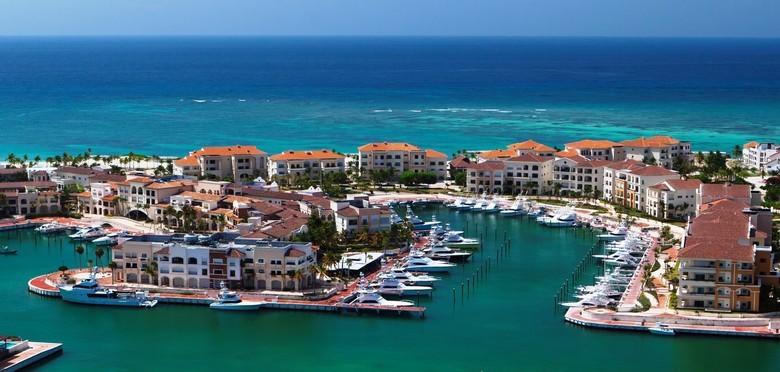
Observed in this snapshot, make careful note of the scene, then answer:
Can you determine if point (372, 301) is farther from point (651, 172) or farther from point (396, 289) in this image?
point (651, 172)

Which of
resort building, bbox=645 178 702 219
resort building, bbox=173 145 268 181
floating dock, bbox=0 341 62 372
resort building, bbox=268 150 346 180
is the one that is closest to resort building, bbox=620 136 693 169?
resort building, bbox=645 178 702 219

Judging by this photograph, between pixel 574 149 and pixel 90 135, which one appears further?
pixel 90 135

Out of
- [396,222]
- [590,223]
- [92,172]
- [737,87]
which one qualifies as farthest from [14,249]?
[737,87]

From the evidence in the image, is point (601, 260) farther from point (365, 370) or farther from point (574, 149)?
point (574, 149)

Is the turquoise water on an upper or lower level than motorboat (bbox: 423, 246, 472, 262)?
lower

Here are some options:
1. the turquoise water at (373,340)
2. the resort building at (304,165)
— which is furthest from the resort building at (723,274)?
the resort building at (304,165)

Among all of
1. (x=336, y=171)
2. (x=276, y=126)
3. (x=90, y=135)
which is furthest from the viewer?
(x=276, y=126)

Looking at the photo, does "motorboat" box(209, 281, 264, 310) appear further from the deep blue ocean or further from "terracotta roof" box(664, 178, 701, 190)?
the deep blue ocean
